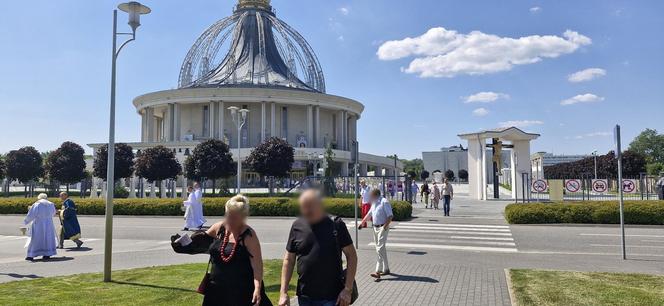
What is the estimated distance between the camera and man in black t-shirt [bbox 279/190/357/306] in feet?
12.6

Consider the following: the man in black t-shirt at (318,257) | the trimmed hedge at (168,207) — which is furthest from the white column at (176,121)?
the man in black t-shirt at (318,257)

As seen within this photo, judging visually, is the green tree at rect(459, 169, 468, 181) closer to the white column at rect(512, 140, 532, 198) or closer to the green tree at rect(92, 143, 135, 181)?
the white column at rect(512, 140, 532, 198)

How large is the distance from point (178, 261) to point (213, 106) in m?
57.0

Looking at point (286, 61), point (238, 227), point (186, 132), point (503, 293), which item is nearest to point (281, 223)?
point (503, 293)

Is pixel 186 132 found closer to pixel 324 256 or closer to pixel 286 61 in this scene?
pixel 286 61

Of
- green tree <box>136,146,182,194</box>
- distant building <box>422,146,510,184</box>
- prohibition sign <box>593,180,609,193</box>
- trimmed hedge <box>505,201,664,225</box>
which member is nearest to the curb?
trimmed hedge <box>505,201,664,225</box>

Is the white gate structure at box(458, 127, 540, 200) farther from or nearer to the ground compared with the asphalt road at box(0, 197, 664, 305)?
farther from the ground

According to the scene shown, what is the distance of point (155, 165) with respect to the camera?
39938mm

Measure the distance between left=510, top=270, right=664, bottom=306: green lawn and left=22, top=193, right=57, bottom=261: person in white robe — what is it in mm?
10672

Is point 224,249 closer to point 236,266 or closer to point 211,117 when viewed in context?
point 236,266

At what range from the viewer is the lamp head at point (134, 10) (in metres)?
9.34

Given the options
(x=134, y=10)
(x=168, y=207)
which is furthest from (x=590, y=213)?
(x=168, y=207)

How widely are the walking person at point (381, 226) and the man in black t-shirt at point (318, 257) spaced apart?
16.5 ft

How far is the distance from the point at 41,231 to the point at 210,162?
27132 mm
